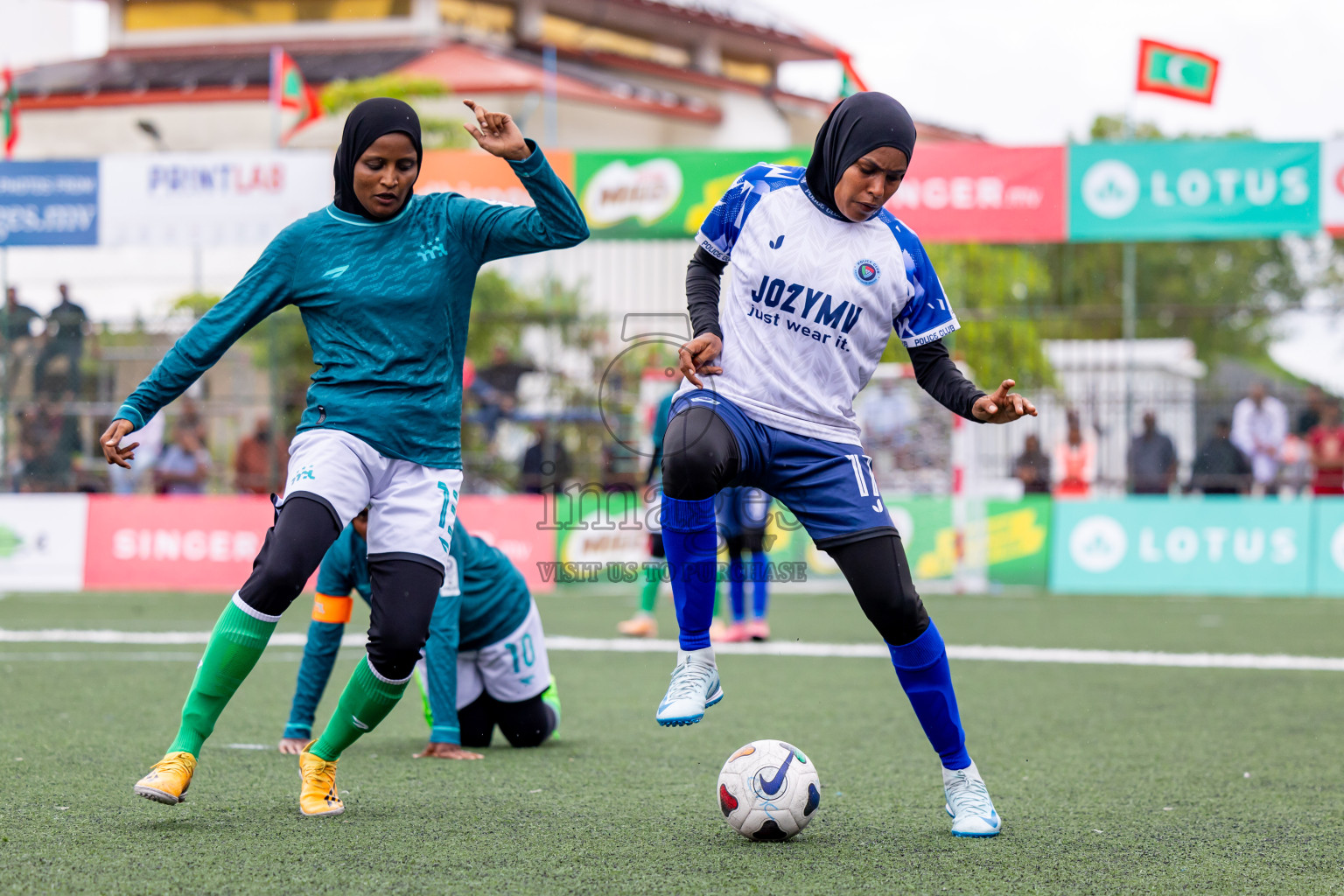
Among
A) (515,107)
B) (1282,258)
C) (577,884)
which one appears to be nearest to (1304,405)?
(577,884)

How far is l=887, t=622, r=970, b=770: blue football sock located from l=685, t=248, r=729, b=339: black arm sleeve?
3.50 feet

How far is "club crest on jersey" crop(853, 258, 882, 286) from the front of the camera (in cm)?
419

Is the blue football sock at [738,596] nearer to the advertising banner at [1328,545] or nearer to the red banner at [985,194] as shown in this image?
the red banner at [985,194]

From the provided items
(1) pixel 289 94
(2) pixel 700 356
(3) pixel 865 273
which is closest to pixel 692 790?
(2) pixel 700 356

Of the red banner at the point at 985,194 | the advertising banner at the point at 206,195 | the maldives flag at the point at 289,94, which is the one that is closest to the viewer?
the red banner at the point at 985,194

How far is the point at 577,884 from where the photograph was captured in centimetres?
345

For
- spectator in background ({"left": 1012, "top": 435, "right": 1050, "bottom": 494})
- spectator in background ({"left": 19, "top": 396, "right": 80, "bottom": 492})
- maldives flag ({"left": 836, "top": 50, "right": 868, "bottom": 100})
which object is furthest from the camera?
spectator in background ({"left": 1012, "top": 435, "right": 1050, "bottom": 494})

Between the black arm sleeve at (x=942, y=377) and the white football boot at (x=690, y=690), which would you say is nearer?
the white football boot at (x=690, y=690)

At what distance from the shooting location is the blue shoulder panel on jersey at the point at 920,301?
4289 mm

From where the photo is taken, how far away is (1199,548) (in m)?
13.9

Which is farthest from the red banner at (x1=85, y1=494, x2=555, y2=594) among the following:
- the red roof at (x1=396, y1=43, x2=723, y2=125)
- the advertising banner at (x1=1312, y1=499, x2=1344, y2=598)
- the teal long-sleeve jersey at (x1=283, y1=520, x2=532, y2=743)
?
the red roof at (x1=396, y1=43, x2=723, y2=125)

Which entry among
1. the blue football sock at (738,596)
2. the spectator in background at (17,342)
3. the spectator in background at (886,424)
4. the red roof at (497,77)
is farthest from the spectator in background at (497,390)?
the red roof at (497,77)

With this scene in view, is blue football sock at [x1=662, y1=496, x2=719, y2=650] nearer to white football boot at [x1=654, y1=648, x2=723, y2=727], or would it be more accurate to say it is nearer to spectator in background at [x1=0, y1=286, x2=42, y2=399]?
white football boot at [x1=654, y1=648, x2=723, y2=727]

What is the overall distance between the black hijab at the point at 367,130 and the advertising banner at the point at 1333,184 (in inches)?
445
